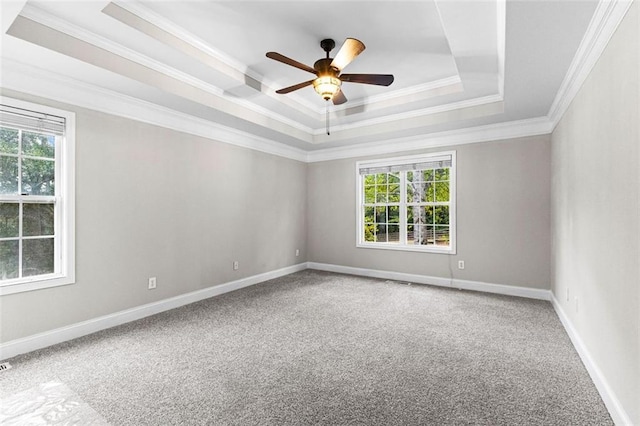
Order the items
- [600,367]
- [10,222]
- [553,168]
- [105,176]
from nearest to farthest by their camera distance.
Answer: [600,367], [10,222], [105,176], [553,168]

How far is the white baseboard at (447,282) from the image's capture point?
4.19 metres

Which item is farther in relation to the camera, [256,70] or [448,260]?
[448,260]

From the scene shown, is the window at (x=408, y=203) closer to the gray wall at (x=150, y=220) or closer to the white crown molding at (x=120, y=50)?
the gray wall at (x=150, y=220)

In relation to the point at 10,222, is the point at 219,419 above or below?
below

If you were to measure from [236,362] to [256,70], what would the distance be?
2942mm

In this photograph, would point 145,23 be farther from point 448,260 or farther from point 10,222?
point 448,260

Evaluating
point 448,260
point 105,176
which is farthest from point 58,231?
point 448,260

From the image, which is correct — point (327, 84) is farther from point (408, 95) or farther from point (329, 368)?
point (329, 368)

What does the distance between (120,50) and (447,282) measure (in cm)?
488

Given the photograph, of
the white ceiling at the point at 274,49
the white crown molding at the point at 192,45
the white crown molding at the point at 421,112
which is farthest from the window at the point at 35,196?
the white crown molding at the point at 421,112

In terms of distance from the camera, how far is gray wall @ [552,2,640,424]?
1603mm

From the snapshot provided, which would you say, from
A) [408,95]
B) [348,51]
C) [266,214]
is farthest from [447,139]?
[266,214]

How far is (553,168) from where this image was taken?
12.8 ft

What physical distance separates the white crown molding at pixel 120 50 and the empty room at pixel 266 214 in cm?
2
